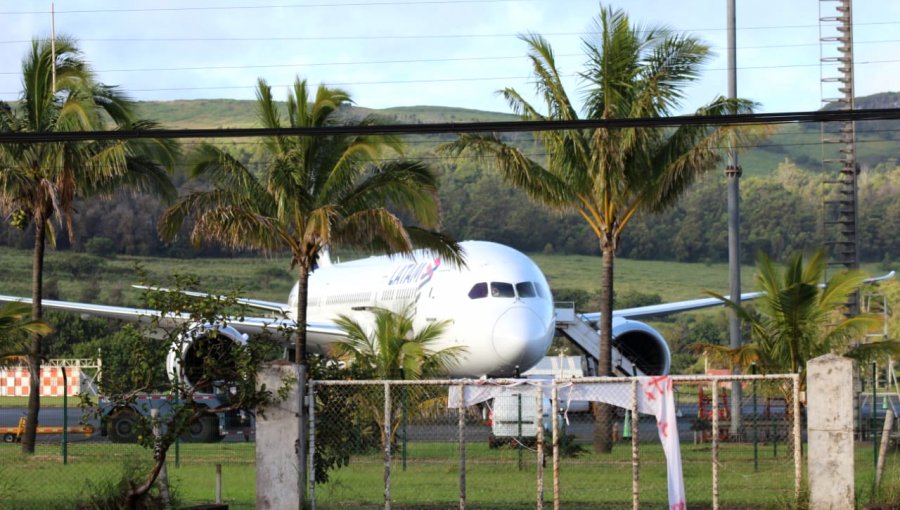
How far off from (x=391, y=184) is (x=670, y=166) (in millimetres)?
5152

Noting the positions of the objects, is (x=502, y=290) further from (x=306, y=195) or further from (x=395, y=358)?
(x=306, y=195)

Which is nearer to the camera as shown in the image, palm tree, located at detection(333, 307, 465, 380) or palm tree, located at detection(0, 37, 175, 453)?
palm tree, located at detection(0, 37, 175, 453)

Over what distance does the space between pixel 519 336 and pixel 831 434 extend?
45.5 feet

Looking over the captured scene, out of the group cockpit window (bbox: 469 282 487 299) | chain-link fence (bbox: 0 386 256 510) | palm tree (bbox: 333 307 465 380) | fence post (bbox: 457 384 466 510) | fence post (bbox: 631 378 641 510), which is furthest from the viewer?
cockpit window (bbox: 469 282 487 299)

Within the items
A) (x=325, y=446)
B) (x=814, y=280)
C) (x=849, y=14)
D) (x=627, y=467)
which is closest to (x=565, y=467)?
(x=627, y=467)

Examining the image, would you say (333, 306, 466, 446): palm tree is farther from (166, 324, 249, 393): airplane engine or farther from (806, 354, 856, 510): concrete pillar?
(806, 354, 856, 510): concrete pillar

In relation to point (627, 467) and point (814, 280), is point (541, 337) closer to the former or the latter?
point (627, 467)

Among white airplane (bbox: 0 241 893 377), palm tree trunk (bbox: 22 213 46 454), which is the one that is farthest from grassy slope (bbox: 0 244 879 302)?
palm tree trunk (bbox: 22 213 46 454)

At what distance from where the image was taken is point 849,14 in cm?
2694

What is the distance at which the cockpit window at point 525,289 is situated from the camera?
91.6 ft

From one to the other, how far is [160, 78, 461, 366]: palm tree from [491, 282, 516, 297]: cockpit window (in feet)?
22.4

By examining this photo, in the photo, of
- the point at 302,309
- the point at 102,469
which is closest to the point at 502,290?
the point at 302,309

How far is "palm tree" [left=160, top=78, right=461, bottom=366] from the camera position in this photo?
20.2 meters

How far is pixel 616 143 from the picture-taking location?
2214 cm
